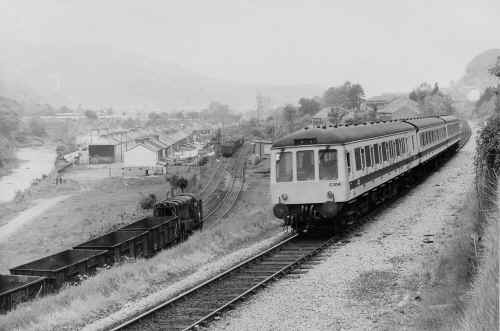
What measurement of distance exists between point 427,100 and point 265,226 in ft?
247

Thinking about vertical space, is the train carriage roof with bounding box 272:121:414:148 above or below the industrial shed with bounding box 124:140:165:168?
above

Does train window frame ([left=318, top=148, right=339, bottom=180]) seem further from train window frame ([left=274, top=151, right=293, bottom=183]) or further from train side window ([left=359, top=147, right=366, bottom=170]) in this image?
train side window ([left=359, top=147, right=366, bottom=170])

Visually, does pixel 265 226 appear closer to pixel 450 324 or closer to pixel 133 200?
pixel 450 324

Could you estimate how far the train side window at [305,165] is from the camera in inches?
577

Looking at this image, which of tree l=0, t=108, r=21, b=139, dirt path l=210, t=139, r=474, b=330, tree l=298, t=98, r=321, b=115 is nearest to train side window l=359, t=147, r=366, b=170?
dirt path l=210, t=139, r=474, b=330

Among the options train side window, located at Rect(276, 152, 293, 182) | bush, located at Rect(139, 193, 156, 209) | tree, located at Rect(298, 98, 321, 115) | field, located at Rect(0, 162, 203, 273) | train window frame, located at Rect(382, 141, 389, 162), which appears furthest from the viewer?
tree, located at Rect(298, 98, 321, 115)

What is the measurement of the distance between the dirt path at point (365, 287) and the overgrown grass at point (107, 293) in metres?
2.52

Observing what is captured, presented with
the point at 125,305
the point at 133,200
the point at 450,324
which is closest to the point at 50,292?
the point at 125,305

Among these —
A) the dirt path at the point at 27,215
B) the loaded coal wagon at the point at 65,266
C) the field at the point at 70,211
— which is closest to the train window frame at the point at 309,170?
the loaded coal wagon at the point at 65,266

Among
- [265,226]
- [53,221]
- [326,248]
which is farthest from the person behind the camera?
[53,221]

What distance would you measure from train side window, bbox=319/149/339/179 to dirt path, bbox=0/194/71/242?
3121cm

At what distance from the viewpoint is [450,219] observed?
609 inches

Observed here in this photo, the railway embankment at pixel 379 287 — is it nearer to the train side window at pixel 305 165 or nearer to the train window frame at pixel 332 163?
the train window frame at pixel 332 163

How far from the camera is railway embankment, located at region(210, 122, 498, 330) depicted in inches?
333
